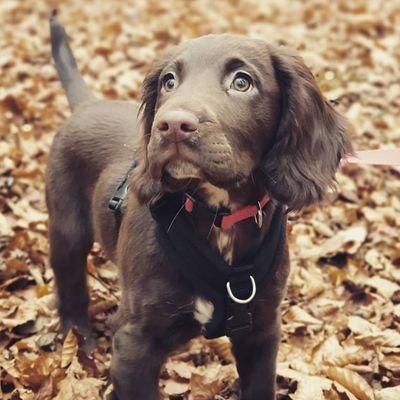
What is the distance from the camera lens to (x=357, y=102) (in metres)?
6.34

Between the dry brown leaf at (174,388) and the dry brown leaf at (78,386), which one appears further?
the dry brown leaf at (174,388)

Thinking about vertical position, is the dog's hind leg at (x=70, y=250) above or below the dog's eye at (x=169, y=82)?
below

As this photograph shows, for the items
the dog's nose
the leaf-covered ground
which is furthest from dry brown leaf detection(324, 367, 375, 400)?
the dog's nose

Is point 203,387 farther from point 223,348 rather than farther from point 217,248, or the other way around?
point 217,248

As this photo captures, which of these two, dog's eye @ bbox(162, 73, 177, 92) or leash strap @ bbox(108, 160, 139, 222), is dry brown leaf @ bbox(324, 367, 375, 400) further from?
dog's eye @ bbox(162, 73, 177, 92)

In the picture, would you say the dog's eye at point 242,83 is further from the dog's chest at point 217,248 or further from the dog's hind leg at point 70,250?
the dog's hind leg at point 70,250

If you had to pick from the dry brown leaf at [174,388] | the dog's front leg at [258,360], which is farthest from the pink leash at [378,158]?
the dry brown leaf at [174,388]

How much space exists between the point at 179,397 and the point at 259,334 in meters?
0.62

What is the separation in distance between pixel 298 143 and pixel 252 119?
0.22m

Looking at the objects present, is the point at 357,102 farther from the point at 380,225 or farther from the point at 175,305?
the point at 175,305

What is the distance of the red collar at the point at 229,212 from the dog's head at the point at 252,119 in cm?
8

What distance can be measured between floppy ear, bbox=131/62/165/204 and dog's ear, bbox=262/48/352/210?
0.41 m

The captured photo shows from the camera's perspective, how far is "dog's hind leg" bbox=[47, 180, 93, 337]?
355cm

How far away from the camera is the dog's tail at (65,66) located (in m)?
3.83
